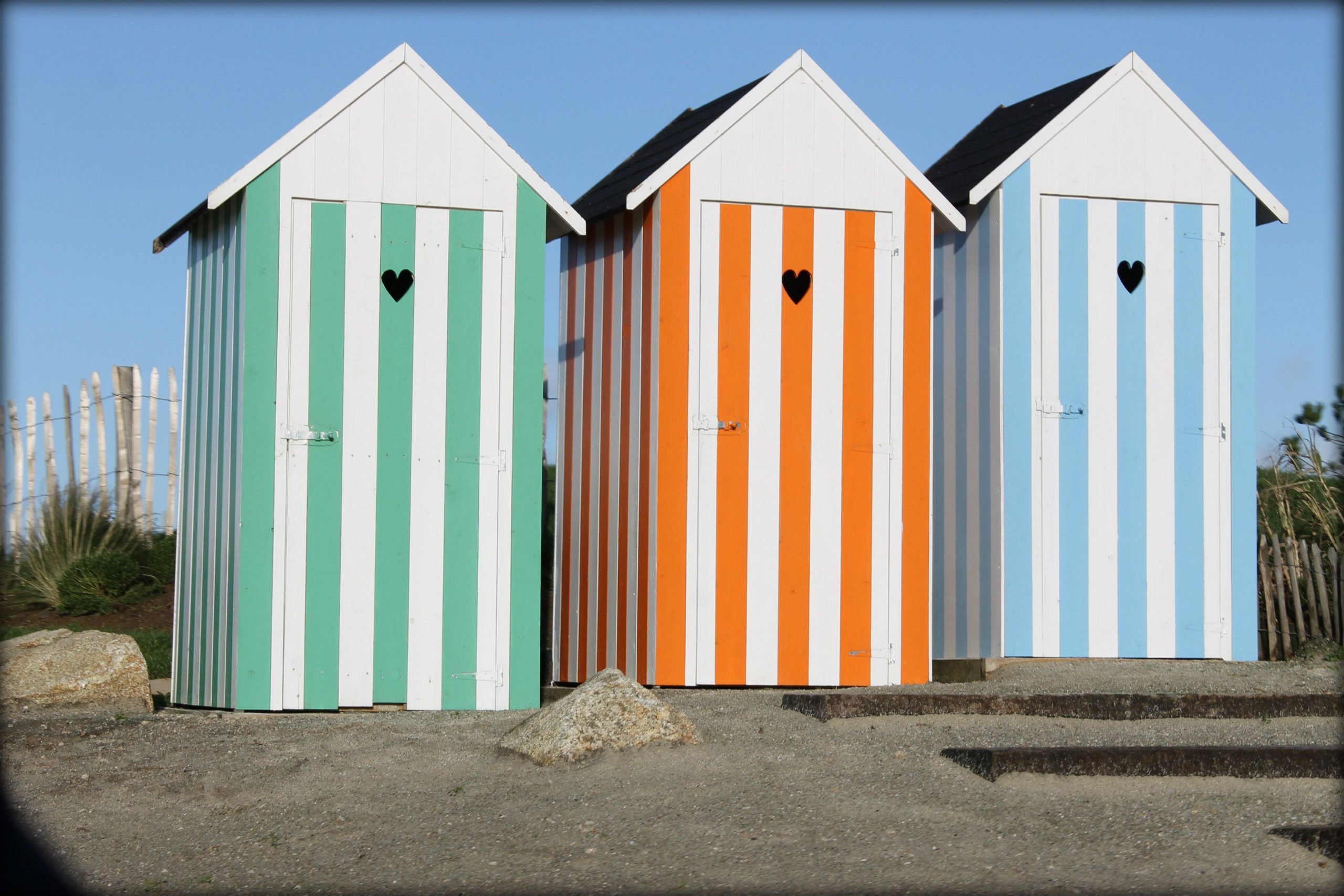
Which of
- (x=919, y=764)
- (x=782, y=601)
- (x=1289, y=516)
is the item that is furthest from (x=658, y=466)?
(x=1289, y=516)

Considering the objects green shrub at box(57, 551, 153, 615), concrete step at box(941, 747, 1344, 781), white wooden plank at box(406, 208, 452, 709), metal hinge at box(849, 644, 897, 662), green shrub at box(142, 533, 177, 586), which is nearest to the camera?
concrete step at box(941, 747, 1344, 781)

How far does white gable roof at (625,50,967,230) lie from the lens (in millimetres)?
8320

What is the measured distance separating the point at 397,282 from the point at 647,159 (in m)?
2.49

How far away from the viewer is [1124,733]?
20.5ft

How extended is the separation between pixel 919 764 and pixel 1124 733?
3.76ft

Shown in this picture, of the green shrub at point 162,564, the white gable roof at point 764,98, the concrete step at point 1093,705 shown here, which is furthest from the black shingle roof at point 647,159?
the green shrub at point 162,564

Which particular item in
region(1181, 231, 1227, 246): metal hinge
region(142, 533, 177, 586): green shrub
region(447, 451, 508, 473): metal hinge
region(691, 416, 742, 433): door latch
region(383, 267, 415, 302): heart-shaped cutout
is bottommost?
region(142, 533, 177, 586): green shrub

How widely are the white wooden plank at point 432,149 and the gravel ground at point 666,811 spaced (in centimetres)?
298

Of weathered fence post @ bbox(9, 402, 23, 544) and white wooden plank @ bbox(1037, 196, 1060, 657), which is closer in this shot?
white wooden plank @ bbox(1037, 196, 1060, 657)

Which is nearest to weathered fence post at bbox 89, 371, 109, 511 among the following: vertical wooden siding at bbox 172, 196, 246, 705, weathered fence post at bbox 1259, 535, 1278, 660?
vertical wooden siding at bbox 172, 196, 246, 705

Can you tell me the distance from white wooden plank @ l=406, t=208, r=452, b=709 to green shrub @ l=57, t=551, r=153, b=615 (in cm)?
595

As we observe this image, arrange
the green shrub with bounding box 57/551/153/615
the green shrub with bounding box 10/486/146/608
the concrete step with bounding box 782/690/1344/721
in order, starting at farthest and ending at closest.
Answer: the green shrub with bounding box 10/486/146/608, the green shrub with bounding box 57/551/153/615, the concrete step with bounding box 782/690/1344/721

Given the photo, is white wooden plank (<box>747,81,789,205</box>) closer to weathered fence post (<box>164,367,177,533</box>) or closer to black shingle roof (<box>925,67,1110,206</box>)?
black shingle roof (<box>925,67,1110,206</box>)

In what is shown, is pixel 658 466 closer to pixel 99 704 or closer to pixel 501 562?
pixel 501 562
